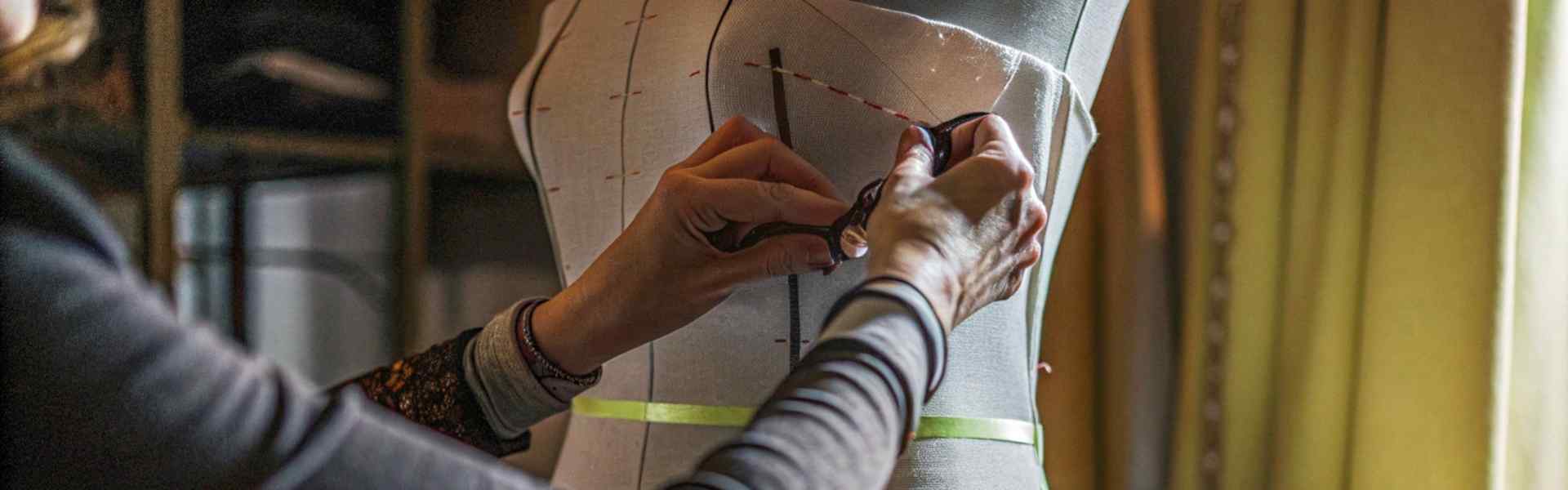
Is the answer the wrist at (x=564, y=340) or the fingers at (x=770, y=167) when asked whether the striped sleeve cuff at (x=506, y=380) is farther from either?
the fingers at (x=770, y=167)

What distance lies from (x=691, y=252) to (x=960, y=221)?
151mm

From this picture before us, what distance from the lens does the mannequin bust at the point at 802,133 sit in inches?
20.2

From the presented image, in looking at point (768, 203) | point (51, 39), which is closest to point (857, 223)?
point (768, 203)

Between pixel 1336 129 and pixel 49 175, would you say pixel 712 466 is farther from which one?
pixel 1336 129

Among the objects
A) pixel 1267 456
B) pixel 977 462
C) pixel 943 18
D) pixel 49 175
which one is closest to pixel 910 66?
pixel 943 18

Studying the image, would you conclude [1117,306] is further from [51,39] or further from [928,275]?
[51,39]

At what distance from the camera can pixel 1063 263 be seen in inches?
32.6

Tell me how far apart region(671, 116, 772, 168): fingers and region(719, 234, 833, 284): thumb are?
5 cm

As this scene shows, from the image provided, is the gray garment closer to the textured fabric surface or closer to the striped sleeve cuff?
the textured fabric surface

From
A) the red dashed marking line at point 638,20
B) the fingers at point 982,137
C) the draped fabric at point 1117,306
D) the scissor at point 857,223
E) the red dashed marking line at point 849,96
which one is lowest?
the draped fabric at point 1117,306

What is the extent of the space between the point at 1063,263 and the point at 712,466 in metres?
0.56

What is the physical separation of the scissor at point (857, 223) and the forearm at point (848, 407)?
95 millimetres

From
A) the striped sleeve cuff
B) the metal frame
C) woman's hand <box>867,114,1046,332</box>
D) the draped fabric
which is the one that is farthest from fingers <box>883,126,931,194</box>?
the metal frame

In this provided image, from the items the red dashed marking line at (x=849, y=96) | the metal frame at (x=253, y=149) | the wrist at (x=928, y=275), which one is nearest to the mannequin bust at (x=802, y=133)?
the red dashed marking line at (x=849, y=96)
